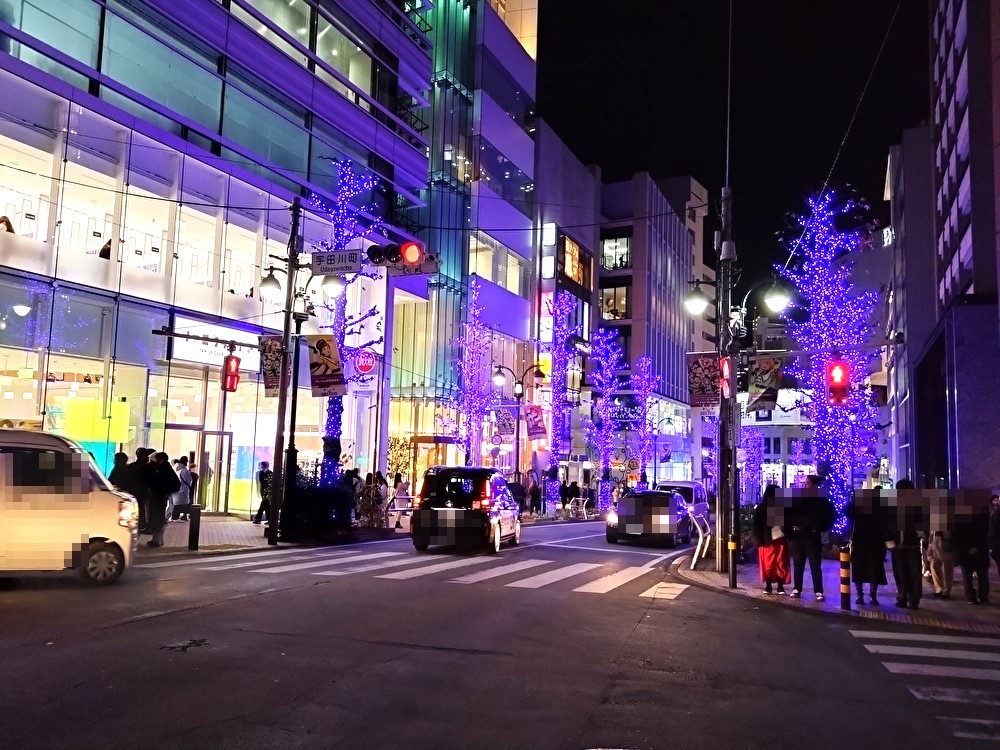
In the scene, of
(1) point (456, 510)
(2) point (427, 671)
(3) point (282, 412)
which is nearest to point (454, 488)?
(1) point (456, 510)

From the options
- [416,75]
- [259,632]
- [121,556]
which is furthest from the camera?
[416,75]

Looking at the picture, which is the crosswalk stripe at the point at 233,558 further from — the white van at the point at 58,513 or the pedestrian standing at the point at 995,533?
the pedestrian standing at the point at 995,533

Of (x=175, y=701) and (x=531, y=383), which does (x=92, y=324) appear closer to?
(x=175, y=701)

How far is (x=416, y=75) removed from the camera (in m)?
36.9

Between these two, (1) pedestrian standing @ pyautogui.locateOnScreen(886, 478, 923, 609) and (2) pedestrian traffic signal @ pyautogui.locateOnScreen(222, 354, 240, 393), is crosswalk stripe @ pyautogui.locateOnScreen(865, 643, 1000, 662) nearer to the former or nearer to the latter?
(1) pedestrian standing @ pyautogui.locateOnScreen(886, 478, 923, 609)

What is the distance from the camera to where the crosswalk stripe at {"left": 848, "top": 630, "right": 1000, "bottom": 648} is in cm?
991

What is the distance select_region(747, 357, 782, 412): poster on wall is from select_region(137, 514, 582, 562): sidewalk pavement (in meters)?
10.6

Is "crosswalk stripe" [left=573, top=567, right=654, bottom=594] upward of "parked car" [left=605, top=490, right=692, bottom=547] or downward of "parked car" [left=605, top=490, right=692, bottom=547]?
downward

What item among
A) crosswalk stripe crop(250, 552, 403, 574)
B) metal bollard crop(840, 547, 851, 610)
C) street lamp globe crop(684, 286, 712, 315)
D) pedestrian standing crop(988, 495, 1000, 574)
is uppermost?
street lamp globe crop(684, 286, 712, 315)

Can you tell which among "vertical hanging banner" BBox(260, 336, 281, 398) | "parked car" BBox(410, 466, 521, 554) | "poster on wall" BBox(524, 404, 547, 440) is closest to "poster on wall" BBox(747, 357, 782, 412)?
"parked car" BBox(410, 466, 521, 554)

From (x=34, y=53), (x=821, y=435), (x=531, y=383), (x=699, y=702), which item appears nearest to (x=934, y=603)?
(x=699, y=702)

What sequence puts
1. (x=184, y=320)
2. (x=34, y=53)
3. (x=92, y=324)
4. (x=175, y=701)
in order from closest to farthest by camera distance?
(x=175, y=701) < (x=34, y=53) < (x=92, y=324) < (x=184, y=320)

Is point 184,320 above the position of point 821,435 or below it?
above

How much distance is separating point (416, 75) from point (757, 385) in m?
25.1
